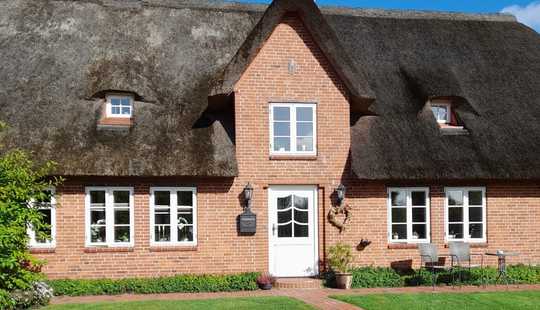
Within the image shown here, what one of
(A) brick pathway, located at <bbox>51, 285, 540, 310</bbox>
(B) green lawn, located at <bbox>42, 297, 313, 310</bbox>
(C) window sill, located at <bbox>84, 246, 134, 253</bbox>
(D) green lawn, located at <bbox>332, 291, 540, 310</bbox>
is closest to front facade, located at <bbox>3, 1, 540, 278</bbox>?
(C) window sill, located at <bbox>84, 246, 134, 253</bbox>

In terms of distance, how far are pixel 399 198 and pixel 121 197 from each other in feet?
24.9

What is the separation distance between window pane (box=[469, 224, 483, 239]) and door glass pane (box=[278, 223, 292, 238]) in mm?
5266

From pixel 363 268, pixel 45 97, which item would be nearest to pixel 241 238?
pixel 363 268

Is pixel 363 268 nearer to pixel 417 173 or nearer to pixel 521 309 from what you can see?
pixel 417 173

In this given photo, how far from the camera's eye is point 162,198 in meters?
→ 15.1

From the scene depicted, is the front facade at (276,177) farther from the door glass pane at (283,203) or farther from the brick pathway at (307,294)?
the brick pathway at (307,294)

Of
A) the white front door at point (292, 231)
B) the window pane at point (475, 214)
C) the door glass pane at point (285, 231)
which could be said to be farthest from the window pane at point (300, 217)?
the window pane at point (475, 214)

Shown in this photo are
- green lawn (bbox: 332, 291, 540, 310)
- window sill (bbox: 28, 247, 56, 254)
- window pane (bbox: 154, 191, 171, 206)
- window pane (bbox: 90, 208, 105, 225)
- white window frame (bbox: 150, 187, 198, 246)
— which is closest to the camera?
green lawn (bbox: 332, 291, 540, 310)

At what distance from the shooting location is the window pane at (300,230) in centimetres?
1566

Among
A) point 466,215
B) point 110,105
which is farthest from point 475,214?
point 110,105

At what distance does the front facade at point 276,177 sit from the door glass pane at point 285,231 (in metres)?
0.03

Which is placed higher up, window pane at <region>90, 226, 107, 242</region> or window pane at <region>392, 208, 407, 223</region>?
window pane at <region>392, 208, 407, 223</region>

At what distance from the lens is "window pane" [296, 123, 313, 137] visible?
15.7m

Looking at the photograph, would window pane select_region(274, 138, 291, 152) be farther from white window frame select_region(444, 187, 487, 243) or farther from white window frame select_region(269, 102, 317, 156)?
white window frame select_region(444, 187, 487, 243)
